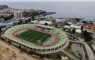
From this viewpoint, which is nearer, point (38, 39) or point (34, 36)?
point (38, 39)

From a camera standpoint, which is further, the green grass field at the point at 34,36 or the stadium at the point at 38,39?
the green grass field at the point at 34,36

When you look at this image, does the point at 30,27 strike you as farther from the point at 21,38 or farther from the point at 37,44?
the point at 37,44

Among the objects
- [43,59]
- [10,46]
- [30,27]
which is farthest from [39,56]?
[30,27]

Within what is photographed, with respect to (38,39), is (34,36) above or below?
below

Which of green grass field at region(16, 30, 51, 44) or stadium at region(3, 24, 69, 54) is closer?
stadium at region(3, 24, 69, 54)
